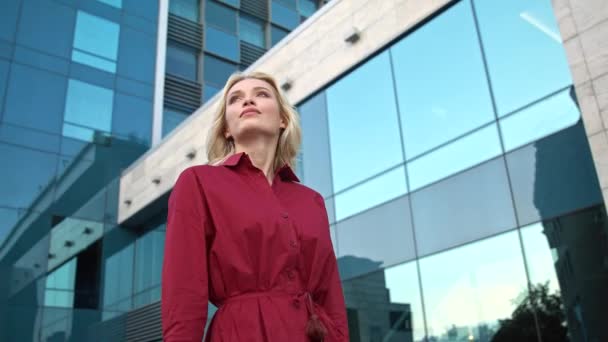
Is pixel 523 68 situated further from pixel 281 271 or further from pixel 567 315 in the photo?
pixel 281 271

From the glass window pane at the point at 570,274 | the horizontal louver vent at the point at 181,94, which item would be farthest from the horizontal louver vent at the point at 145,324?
the glass window pane at the point at 570,274

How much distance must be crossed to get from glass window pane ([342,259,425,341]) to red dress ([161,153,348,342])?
7375 mm

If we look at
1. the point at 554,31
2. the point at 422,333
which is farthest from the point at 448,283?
the point at 554,31

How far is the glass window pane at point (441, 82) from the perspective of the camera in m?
8.75

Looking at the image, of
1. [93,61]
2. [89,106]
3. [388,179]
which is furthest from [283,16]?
[388,179]

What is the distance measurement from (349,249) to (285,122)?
316 inches

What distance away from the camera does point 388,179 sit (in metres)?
9.68

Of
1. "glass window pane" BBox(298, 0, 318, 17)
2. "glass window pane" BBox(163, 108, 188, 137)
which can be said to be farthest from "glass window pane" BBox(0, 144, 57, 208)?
"glass window pane" BBox(298, 0, 318, 17)

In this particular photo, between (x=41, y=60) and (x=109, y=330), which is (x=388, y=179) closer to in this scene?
(x=109, y=330)

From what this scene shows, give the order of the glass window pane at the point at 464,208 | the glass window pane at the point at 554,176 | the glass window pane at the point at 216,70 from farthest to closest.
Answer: the glass window pane at the point at 216,70
the glass window pane at the point at 464,208
the glass window pane at the point at 554,176

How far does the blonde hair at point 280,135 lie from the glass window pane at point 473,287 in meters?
6.42

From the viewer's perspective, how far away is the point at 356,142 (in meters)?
10.4

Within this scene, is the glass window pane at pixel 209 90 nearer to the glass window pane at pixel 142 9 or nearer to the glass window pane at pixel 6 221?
the glass window pane at pixel 142 9

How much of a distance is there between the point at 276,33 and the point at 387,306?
17.8 meters
